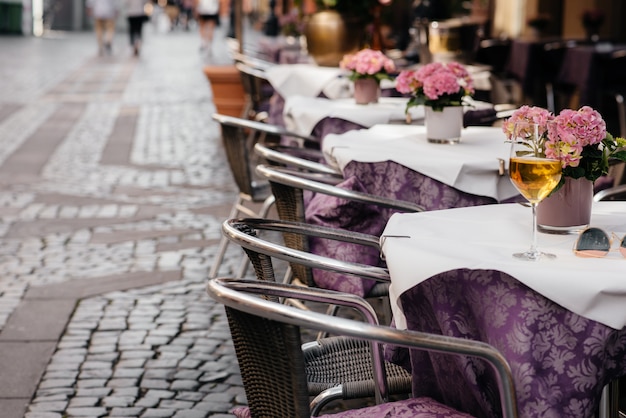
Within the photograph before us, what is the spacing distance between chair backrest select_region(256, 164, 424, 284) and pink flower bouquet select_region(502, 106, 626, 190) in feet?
3.18

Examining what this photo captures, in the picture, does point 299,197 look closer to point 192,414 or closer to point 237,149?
point 192,414

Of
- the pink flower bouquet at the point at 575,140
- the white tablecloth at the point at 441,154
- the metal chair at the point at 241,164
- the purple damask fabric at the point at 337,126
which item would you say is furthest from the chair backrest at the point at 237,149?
the pink flower bouquet at the point at 575,140

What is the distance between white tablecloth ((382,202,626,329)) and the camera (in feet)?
6.90

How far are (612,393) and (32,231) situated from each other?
437cm

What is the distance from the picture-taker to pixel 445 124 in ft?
12.9

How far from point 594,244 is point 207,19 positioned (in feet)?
73.8

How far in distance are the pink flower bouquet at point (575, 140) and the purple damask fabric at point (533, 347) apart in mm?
351

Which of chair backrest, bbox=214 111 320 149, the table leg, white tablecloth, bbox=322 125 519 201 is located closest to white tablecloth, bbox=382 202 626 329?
the table leg

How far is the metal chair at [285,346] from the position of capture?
1960mm

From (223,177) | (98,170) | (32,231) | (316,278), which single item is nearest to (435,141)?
(316,278)

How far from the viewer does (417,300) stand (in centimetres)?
246

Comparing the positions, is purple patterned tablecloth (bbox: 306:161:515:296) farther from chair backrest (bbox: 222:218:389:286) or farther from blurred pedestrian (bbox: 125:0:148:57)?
blurred pedestrian (bbox: 125:0:148:57)

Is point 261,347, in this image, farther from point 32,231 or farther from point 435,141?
point 32,231

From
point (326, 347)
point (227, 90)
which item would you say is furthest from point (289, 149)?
point (227, 90)
